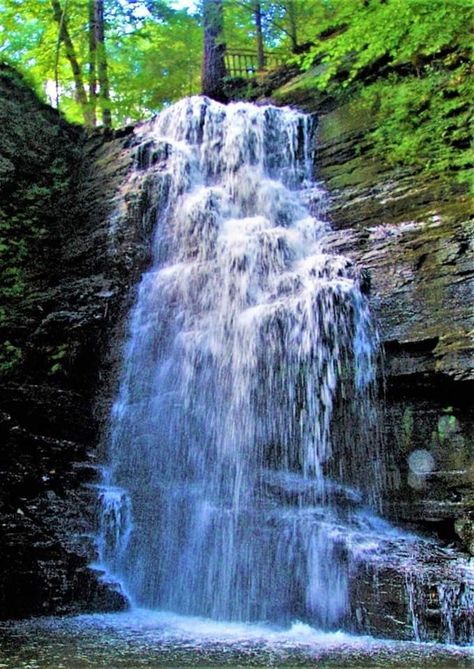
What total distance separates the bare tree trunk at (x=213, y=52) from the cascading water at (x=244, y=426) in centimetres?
484

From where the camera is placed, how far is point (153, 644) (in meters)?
4.89

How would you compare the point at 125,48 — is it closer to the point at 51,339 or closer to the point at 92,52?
the point at 92,52

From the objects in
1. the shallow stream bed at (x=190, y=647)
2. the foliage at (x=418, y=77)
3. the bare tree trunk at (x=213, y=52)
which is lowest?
the shallow stream bed at (x=190, y=647)

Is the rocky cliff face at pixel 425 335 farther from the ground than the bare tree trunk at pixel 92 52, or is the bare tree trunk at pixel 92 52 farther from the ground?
the bare tree trunk at pixel 92 52

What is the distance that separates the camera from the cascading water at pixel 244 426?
21.3ft

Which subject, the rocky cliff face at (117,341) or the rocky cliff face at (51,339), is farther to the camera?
the rocky cliff face at (117,341)

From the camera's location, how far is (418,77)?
9.81m

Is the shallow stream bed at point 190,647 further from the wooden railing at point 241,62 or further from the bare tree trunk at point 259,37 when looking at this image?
the wooden railing at point 241,62

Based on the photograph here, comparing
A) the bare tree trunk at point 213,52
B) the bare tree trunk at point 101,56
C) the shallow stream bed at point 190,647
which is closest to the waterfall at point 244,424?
the shallow stream bed at point 190,647

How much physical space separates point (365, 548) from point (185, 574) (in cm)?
209

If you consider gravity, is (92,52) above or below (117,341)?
above

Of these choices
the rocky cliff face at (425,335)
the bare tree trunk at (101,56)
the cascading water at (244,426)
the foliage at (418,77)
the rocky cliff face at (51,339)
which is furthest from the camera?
the bare tree trunk at (101,56)

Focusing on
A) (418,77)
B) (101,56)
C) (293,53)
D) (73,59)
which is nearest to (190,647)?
(418,77)

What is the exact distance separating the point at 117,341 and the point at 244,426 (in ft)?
8.76
